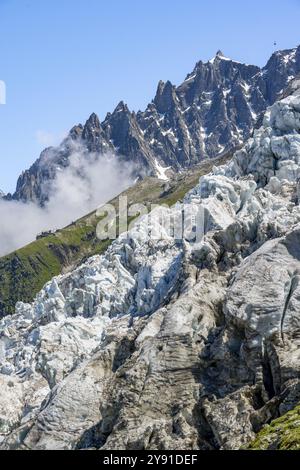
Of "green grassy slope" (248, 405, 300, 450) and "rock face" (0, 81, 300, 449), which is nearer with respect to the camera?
"green grassy slope" (248, 405, 300, 450)

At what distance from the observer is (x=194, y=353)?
61.5 m

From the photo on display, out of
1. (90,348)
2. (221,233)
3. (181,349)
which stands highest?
(221,233)

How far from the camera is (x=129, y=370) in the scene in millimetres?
62719

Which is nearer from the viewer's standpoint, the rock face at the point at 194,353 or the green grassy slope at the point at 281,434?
the green grassy slope at the point at 281,434

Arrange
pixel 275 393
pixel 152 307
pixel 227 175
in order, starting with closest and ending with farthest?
pixel 275 393 → pixel 152 307 → pixel 227 175

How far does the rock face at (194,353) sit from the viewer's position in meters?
54.5

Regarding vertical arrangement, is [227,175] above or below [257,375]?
above

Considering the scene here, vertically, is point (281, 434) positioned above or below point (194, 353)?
below

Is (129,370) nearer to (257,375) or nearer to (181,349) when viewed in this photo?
(181,349)

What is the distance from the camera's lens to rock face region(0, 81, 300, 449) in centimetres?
5453

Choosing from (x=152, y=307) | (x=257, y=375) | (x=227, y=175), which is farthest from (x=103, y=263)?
(x=257, y=375)

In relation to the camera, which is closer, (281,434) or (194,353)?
(281,434)
